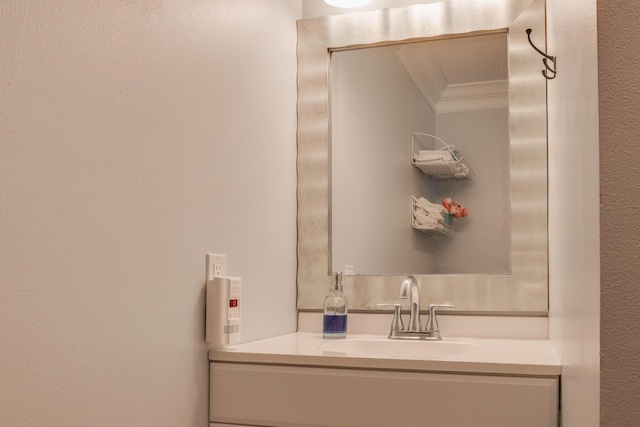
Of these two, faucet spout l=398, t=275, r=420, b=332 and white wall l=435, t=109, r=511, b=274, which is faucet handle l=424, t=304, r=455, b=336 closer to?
faucet spout l=398, t=275, r=420, b=332

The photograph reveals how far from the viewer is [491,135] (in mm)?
1881

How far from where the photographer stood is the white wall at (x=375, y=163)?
194cm

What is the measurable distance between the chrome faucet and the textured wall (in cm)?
106

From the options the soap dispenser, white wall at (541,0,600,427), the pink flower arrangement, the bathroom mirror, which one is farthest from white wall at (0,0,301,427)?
white wall at (541,0,600,427)

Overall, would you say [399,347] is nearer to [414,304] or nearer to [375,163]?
[414,304]

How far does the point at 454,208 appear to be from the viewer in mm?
1903

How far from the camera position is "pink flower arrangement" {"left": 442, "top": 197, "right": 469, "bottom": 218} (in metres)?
1.89

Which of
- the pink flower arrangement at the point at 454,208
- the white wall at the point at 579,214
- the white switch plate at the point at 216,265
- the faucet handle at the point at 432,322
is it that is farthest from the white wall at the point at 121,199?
the white wall at the point at 579,214

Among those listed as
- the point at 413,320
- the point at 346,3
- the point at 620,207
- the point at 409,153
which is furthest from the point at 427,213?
the point at 620,207

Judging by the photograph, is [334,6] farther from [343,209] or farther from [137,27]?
[137,27]

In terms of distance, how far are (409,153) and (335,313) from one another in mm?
529

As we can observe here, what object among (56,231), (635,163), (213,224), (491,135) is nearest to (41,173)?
(56,231)

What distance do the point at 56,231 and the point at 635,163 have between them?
0.78 meters

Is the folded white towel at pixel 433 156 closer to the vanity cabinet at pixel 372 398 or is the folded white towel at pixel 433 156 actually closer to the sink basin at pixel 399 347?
the sink basin at pixel 399 347
